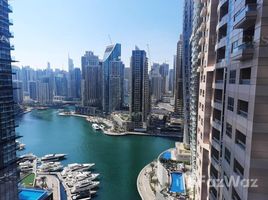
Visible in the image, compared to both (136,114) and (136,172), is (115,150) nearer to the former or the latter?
(136,172)

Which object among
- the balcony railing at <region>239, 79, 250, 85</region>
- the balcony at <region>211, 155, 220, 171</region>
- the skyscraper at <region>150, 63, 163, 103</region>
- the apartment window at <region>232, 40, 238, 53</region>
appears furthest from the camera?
the skyscraper at <region>150, 63, 163, 103</region>

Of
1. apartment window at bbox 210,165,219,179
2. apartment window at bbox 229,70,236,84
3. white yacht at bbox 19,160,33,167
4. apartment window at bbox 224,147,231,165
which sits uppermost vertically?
apartment window at bbox 229,70,236,84

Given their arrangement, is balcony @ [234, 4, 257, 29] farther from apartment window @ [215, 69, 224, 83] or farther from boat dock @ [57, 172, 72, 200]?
boat dock @ [57, 172, 72, 200]

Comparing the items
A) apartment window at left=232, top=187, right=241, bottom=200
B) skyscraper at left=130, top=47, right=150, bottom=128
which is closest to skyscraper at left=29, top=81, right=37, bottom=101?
skyscraper at left=130, top=47, right=150, bottom=128

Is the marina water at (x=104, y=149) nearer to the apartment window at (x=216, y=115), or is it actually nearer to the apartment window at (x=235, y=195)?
→ the apartment window at (x=216, y=115)

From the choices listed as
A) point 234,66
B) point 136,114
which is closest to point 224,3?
point 234,66

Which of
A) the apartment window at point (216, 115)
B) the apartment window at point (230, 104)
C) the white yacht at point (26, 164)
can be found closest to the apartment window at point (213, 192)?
the apartment window at point (216, 115)

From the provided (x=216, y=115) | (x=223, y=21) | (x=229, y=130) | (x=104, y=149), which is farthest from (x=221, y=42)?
(x=104, y=149)
